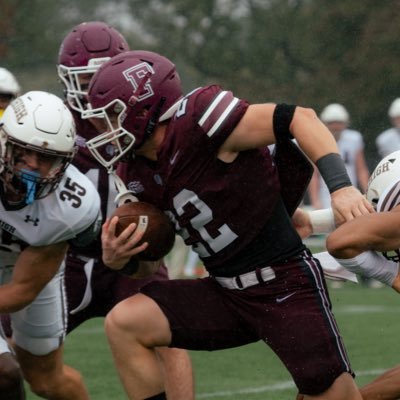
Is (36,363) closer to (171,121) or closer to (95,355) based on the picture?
(171,121)

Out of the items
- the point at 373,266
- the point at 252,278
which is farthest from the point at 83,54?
the point at 373,266

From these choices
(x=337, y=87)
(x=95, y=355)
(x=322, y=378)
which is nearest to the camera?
(x=322, y=378)

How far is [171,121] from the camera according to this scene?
4.14m

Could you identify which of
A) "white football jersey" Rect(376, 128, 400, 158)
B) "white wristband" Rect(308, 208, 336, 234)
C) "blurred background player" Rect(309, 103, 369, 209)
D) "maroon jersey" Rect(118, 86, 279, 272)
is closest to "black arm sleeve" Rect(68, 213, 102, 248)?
"maroon jersey" Rect(118, 86, 279, 272)

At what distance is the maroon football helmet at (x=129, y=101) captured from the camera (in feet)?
13.4

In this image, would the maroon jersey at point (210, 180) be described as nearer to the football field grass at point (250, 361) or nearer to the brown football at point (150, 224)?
the brown football at point (150, 224)

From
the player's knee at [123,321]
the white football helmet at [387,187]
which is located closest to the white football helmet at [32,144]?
the player's knee at [123,321]

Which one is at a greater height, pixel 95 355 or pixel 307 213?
pixel 307 213

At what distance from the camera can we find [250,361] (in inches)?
266

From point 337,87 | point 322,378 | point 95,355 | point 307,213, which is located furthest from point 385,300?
point 337,87

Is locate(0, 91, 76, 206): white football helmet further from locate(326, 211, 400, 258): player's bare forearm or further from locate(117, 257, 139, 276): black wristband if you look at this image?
locate(326, 211, 400, 258): player's bare forearm

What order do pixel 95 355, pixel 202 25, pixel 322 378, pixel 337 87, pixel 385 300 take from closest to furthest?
pixel 322 378
pixel 95 355
pixel 385 300
pixel 337 87
pixel 202 25

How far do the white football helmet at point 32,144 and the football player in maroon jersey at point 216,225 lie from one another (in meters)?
0.14

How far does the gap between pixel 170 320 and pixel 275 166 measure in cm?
68
